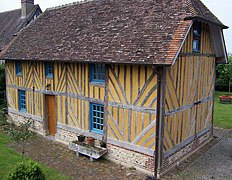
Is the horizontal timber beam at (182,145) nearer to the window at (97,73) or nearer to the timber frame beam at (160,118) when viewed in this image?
the timber frame beam at (160,118)

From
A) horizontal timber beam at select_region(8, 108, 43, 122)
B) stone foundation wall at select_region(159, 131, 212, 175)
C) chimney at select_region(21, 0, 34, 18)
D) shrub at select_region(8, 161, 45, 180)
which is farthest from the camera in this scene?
chimney at select_region(21, 0, 34, 18)

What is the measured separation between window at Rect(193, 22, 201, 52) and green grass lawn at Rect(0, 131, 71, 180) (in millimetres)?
7770

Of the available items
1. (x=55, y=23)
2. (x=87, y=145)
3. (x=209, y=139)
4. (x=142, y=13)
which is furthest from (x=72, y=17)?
(x=209, y=139)

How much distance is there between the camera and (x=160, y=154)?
9164 millimetres

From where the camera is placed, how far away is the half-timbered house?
9.13 metres

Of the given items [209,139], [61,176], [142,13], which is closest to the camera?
[61,176]

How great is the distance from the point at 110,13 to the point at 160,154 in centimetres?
758

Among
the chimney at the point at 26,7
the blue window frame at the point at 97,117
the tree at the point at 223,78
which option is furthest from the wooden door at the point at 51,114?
the tree at the point at 223,78

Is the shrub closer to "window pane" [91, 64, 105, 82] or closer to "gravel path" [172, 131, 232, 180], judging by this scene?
"window pane" [91, 64, 105, 82]

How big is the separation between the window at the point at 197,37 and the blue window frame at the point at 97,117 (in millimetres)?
5014

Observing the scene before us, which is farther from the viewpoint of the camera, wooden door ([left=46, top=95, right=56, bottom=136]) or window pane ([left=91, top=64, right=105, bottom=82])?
wooden door ([left=46, top=95, right=56, bottom=136])

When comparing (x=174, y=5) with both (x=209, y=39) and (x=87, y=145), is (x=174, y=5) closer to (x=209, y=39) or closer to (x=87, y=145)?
(x=209, y=39)

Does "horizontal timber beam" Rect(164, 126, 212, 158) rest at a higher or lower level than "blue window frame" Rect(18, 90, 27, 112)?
lower

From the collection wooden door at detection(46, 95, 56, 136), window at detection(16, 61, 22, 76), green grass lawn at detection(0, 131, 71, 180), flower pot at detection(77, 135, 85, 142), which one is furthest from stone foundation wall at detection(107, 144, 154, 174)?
window at detection(16, 61, 22, 76)
